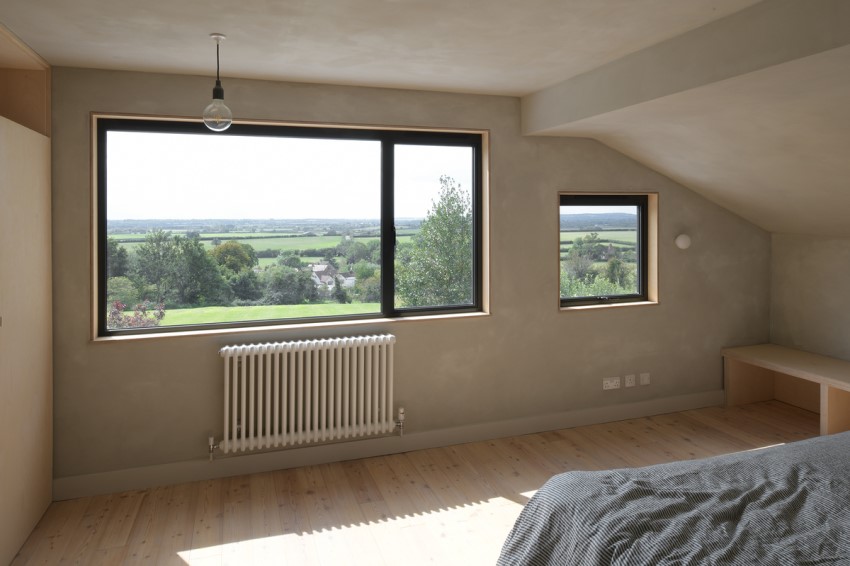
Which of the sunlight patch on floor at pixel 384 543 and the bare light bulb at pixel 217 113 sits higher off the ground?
the bare light bulb at pixel 217 113

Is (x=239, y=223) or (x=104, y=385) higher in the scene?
(x=239, y=223)

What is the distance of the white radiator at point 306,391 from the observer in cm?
380

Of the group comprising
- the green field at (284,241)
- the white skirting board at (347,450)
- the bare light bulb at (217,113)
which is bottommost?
the white skirting board at (347,450)

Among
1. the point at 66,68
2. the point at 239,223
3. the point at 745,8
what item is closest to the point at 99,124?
the point at 66,68

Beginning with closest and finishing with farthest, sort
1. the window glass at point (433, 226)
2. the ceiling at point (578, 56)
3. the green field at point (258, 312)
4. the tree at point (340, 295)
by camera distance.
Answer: the ceiling at point (578, 56) < the green field at point (258, 312) < the tree at point (340, 295) < the window glass at point (433, 226)

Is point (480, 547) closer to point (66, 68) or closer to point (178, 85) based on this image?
point (178, 85)

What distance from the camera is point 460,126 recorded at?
4297 millimetres

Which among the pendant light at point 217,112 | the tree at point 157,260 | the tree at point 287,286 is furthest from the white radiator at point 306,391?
the pendant light at point 217,112

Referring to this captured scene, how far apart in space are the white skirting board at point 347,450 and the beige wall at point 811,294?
858 mm

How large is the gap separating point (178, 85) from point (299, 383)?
197cm

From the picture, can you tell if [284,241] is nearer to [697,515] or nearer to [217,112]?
[217,112]

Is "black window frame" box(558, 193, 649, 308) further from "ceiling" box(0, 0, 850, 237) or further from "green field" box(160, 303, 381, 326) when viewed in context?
"green field" box(160, 303, 381, 326)

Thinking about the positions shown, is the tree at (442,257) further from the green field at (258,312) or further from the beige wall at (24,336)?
the beige wall at (24,336)

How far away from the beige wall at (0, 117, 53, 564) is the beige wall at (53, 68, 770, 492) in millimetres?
152
